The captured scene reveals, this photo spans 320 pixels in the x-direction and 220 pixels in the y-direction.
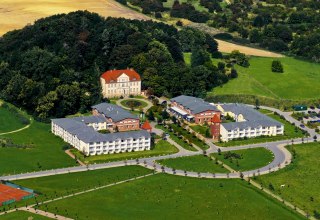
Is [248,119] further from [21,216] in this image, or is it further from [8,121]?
[21,216]

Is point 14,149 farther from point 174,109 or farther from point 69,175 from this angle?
point 174,109

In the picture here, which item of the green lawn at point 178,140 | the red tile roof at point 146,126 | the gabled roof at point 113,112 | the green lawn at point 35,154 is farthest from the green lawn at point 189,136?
the green lawn at point 35,154

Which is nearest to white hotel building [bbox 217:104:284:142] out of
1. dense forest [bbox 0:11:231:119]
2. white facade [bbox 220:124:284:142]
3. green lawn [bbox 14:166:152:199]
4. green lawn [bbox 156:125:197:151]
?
white facade [bbox 220:124:284:142]

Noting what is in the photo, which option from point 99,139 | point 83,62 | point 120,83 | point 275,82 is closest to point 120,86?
point 120,83

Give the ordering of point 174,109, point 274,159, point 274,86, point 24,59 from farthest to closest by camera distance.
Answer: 1. point 274,86
2. point 24,59
3. point 174,109
4. point 274,159

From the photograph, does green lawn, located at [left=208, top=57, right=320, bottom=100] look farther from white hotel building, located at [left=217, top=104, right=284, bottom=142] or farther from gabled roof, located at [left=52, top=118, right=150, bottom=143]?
gabled roof, located at [left=52, top=118, right=150, bottom=143]

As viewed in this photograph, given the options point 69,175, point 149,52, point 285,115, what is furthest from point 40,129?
point 285,115

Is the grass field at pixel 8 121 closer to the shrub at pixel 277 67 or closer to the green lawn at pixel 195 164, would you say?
the green lawn at pixel 195 164
